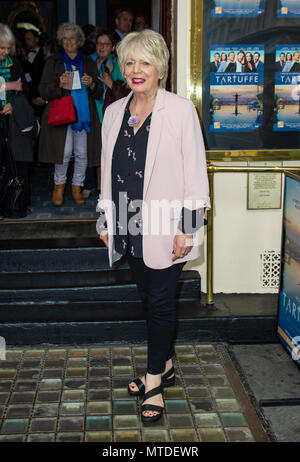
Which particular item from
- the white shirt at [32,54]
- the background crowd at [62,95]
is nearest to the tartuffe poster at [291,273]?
the background crowd at [62,95]

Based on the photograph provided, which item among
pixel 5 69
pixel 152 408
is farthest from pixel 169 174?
pixel 5 69

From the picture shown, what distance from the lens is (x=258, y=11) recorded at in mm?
4539

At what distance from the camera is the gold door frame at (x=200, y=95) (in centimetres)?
453

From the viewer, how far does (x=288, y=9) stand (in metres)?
4.56

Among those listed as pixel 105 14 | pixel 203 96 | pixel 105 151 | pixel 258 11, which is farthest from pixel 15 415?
pixel 105 14

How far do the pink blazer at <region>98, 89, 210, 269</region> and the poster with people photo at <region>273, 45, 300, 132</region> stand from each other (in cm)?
174

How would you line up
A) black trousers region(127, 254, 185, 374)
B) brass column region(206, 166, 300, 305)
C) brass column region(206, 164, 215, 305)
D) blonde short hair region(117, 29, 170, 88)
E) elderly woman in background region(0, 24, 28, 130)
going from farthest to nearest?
elderly woman in background region(0, 24, 28, 130), brass column region(206, 164, 215, 305), brass column region(206, 166, 300, 305), black trousers region(127, 254, 185, 374), blonde short hair region(117, 29, 170, 88)

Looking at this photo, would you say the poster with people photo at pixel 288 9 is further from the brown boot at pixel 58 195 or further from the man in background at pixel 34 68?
the man in background at pixel 34 68

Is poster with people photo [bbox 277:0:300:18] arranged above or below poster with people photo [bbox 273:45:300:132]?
above

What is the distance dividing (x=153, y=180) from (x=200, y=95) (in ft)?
5.68

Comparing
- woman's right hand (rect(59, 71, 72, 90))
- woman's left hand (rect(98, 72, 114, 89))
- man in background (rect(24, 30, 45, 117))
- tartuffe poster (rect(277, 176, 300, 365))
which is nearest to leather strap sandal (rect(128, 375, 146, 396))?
tartuffe poster (rect(277, 176, 300, 365))

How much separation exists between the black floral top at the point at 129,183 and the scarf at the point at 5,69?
2.39 meters

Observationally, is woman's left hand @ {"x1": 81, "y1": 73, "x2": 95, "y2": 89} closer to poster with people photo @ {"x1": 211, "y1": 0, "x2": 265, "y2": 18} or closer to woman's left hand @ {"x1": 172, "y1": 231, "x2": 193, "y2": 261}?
poster with people photo @ {"x1": 211, "y1": 0, "x2": 265, "y2": 18}

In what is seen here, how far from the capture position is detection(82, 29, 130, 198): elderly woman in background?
6.19m
